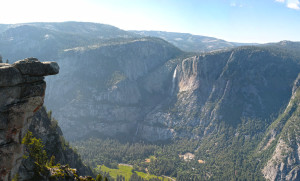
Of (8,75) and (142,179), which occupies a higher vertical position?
(8,75)

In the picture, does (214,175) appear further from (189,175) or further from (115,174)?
(115,174)

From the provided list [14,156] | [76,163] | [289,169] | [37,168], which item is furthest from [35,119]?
[289,169]

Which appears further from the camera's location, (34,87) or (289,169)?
(289,169)

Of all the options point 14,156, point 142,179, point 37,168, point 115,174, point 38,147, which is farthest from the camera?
point 115,174

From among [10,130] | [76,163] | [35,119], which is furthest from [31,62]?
[76,163]

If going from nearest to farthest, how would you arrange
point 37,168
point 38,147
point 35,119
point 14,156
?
1. point 14,156
2. point 37,168
3. point 38,147
4. point 35,119

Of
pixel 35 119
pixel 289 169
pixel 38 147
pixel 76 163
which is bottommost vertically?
pixel 289 169
